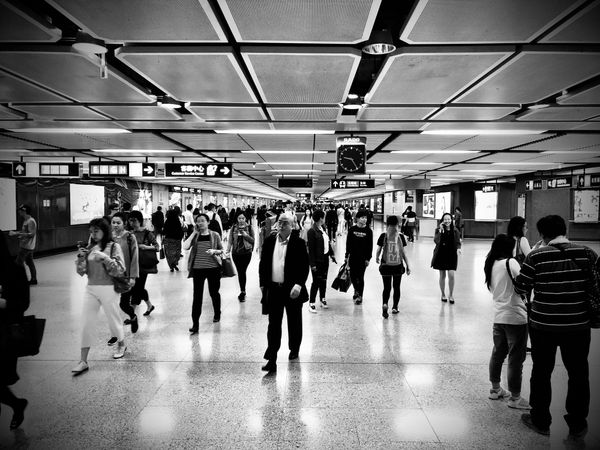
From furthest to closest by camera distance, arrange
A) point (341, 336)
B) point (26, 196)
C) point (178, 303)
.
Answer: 1. point (26, 196)
2. point (178, 303)
3. point (341, 336)

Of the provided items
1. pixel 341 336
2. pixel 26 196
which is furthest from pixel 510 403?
pixel 26 196

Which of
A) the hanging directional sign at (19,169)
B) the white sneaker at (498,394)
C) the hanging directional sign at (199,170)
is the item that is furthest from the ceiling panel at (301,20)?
the hanging directional sign at (19,169)

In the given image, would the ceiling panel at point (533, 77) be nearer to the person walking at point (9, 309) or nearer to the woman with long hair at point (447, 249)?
the woman with long hair at point (447, 249)

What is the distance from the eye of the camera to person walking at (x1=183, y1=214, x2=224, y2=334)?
524cm

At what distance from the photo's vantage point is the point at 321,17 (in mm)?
3104

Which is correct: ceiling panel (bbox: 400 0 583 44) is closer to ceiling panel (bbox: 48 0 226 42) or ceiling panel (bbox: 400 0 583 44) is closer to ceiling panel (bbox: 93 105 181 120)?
ceiling panel (bbox: 48 0 226 42)

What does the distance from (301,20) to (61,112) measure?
5.20 meters

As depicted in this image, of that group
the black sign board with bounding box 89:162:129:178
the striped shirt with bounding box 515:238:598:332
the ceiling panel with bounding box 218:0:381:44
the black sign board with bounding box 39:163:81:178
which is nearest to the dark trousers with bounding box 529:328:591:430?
the striped shirt with bounding box 515:238:598:332

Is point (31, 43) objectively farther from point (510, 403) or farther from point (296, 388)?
point (510, 403)

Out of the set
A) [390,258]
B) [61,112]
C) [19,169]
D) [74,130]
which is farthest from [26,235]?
[390,258]

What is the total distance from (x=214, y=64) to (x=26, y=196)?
13.2 metres

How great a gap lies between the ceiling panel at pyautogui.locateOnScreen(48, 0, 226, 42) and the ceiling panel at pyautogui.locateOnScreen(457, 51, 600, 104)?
315 centimetres

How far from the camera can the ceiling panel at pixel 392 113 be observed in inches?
234

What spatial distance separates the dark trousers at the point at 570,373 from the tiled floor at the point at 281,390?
158mm
